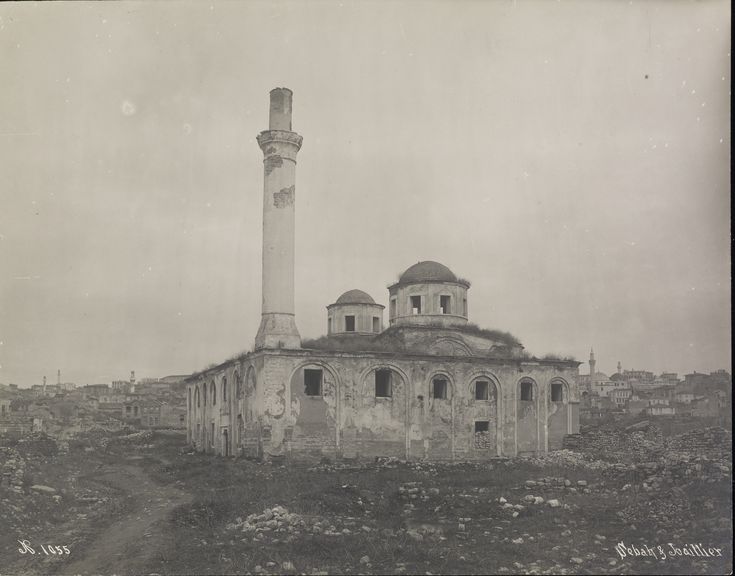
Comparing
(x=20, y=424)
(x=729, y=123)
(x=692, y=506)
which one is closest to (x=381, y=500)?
(x=692, y=506)

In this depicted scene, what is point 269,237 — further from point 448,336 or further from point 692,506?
point 692,506

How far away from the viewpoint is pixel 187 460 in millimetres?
25906

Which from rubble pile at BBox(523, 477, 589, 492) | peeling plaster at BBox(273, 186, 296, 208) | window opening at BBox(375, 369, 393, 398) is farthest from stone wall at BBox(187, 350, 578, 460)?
rubble pile at BBox(523, 477, 589, 492)

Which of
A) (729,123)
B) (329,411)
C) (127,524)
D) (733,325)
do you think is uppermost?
(729,123)

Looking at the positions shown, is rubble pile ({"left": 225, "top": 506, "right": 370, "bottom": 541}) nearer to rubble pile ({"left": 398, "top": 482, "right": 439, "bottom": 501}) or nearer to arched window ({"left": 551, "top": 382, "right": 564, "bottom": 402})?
rubble pile ({"left": 398, "top": 482, "right": 439, "bottom": 501})

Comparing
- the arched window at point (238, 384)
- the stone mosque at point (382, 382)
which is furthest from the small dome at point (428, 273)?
the arched window at point (238, 384)

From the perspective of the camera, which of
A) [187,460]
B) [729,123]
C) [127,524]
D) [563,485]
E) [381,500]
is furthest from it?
[187,460]

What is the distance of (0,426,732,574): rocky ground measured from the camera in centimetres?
1006

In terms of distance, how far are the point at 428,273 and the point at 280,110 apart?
Result: 9753 mm

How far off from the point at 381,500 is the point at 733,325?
8.25m

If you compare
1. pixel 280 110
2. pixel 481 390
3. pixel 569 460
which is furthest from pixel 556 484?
pixel 280 110

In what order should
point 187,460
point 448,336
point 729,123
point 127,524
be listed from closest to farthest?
point 729,123 < point 127,524 < point 187,460 < point 448,336

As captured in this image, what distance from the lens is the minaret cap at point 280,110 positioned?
910 inches

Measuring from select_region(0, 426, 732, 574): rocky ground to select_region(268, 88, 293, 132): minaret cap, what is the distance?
11.2m
